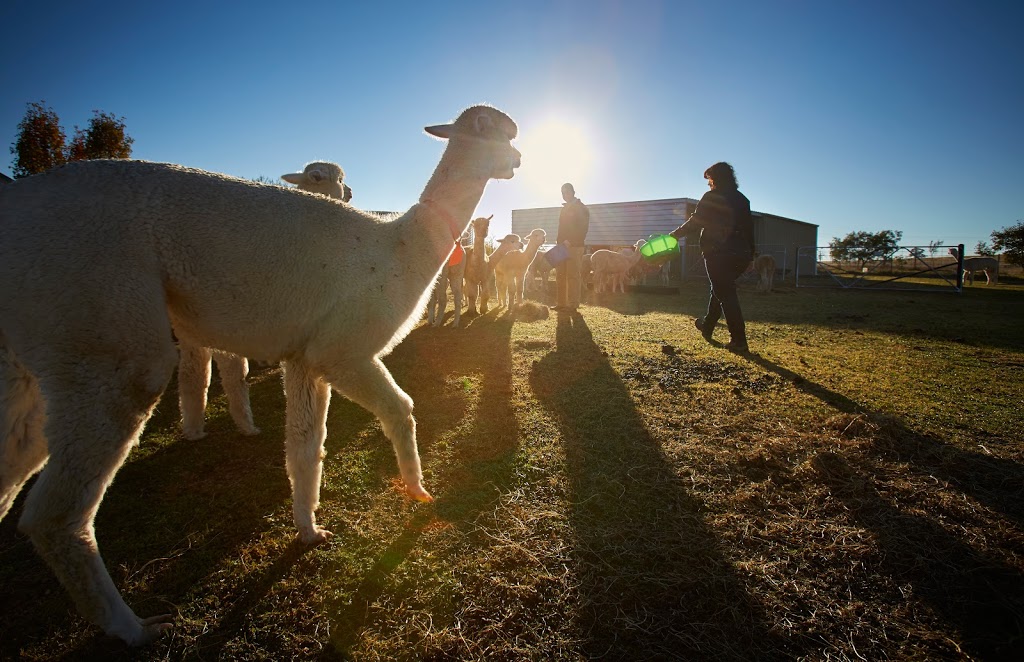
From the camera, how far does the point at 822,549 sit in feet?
8.32

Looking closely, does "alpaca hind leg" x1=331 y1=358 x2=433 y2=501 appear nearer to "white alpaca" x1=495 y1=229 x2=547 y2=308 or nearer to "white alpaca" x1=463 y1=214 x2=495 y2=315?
"white alpaca" x1=463 y1=214 x2=495 y2=315

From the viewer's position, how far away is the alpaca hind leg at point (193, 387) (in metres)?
3.95

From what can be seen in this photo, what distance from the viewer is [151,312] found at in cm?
212

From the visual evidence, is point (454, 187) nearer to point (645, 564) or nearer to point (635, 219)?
point (645, 564)

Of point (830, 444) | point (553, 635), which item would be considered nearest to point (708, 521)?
point (553, 635)

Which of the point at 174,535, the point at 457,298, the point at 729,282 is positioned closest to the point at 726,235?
the point at 729,282

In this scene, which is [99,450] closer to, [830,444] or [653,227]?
[830,444]

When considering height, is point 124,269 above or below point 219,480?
above

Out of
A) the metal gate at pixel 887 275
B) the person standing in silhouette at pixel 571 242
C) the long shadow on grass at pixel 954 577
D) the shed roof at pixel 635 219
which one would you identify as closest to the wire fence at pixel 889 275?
the metal gate at pixel 887 275

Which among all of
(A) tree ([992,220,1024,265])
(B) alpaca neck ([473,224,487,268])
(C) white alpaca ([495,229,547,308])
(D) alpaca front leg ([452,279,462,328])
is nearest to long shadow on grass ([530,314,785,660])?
(D) alpaca front leg ([452,279,462,328])

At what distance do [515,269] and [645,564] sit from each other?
10.6 metres

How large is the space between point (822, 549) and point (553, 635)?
1664mm

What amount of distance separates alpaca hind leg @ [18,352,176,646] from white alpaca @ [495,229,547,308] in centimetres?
1038

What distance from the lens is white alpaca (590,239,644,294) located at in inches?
738
